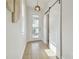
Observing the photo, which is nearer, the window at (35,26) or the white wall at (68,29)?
the white wall at (68,29)

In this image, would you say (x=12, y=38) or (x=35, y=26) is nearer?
(x=12, y=38)

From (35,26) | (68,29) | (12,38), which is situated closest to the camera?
(12,38)

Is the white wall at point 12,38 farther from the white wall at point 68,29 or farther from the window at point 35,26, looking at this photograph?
the window at point 35,26

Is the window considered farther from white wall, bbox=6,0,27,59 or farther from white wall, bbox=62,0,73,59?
white wall, bbox=62,0,73,59

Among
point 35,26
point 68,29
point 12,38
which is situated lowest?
point 12,38

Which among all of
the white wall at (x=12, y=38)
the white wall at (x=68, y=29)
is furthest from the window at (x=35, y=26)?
the white wall at (x=68, y=29)

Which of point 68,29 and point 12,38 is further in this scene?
point 68,29

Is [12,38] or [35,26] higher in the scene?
[35,26]

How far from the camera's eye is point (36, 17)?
11734 millimetres

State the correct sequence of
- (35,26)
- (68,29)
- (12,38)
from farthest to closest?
1. (35,26)
2. (68,29)
3. (12,38)

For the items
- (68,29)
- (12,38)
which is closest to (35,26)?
(68,29)

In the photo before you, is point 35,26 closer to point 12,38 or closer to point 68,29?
point 68,29

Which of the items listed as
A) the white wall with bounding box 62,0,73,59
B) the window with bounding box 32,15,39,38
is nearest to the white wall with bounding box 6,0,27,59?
the white wall with bounding box 62,0,73,59
